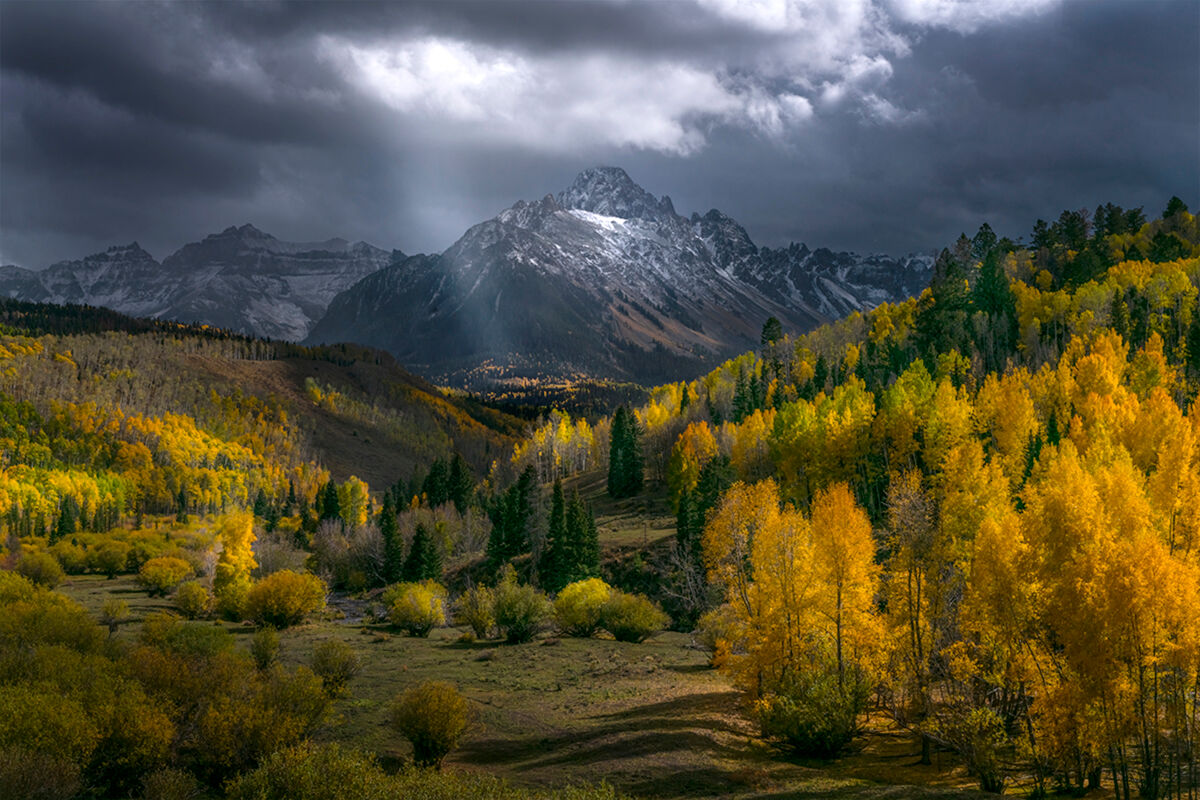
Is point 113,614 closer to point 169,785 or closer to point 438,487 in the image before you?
point 169,785

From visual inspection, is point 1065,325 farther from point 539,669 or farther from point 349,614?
point 349,614

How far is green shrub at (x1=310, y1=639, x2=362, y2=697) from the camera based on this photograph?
47719mm

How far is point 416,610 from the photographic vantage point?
76.8 metres

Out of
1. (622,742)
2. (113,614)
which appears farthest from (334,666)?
(113,614)

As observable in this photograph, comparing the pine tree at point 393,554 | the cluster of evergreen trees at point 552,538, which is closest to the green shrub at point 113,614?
the pine tree at point 393,554

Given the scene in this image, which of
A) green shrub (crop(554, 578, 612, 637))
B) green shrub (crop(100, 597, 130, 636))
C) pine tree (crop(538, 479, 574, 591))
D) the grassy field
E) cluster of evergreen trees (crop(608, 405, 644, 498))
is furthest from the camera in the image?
cluster of evergreen trees (crop(608, 405, 644, 498))

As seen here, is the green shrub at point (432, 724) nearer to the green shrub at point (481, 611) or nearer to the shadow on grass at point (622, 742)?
the shadow on grass at point (622, 742)

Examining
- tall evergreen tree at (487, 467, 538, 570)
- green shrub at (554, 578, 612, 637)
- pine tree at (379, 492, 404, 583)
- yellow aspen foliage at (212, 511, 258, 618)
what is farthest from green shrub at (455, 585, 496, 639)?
pine tree at (379, 492, 404, 583)

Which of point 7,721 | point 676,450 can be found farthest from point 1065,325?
point 7,721

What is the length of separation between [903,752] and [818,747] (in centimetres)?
492

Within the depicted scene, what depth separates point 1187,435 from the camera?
1988 inches

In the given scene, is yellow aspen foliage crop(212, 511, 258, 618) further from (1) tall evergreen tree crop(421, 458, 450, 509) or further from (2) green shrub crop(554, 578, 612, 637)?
(1) tall evergreen tree crop(421, 458, 450, 509)

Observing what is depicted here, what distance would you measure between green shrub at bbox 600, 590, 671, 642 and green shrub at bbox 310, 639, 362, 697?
27286 millimetres

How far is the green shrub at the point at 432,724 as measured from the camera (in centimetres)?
3709
